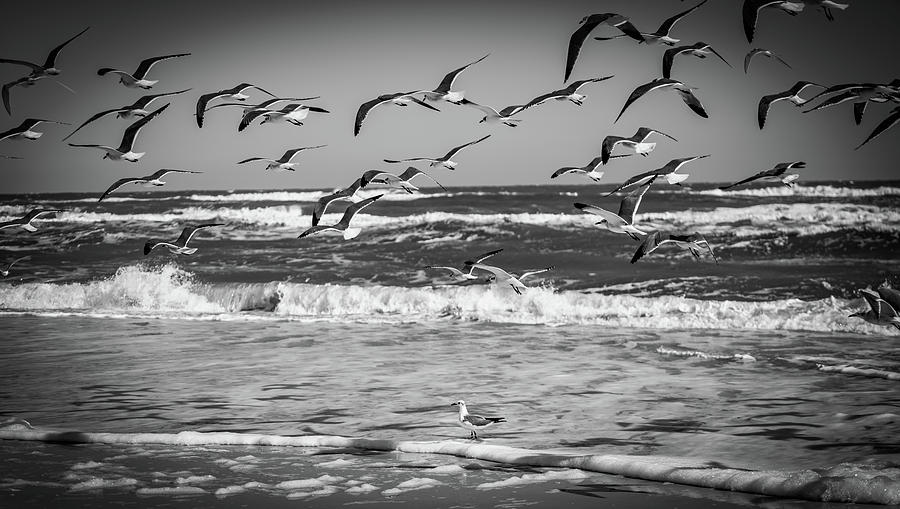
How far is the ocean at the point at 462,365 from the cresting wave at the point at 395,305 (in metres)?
0.07

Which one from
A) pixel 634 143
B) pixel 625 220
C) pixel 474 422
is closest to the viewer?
pixel 474 422

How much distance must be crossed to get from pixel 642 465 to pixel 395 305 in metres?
11.5

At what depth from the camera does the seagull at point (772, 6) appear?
815cm

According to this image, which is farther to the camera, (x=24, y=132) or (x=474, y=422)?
(x=24, y=132)

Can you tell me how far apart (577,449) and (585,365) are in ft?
12.2

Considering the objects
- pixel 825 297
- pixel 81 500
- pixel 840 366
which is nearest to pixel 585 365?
pixel 840 366

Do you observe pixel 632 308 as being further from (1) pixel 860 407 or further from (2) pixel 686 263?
(1) pixel 860 407

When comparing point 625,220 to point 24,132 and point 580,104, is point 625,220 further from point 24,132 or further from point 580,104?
point 24,132

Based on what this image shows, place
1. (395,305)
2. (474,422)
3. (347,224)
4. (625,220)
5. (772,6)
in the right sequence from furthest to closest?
(395,305) < (347,224) < (625,220) < (772,6) < (474,422)

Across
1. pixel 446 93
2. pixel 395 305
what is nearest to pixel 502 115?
pixel 446 93

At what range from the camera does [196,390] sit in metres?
9.26

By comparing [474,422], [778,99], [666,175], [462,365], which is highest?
[778,99]

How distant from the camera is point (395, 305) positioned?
17.3 metres

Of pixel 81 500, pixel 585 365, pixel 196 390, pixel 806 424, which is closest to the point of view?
pixel 81 500
